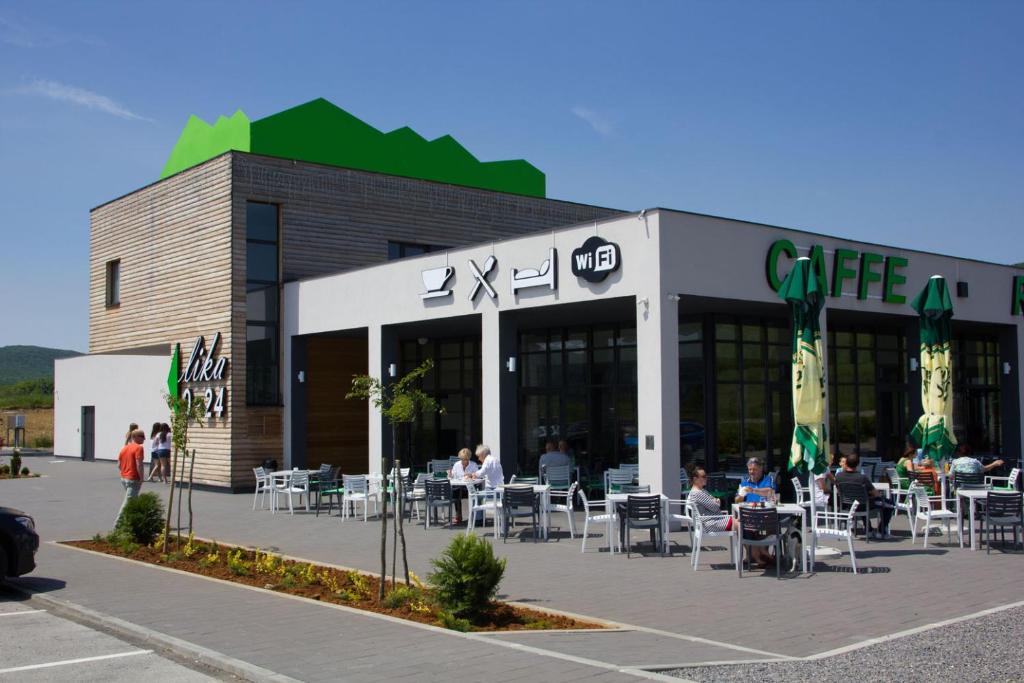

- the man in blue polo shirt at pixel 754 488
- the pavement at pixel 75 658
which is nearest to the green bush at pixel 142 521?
the pavement at pixel 75 658

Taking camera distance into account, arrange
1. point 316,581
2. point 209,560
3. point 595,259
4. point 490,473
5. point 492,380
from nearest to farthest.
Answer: point 316,581 → point 209,560 → point 490,473 → point 595,259 → point 492,380

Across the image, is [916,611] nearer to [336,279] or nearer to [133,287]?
[336,279]

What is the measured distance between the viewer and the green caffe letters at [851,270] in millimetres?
17859

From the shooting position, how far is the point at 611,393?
21.5 metres

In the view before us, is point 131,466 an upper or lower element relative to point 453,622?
upper

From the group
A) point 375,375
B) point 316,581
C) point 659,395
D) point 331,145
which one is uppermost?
point 331,145

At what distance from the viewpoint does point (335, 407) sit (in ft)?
86.9

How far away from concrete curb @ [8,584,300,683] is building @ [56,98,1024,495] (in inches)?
362

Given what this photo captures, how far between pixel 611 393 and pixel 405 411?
11.7 m

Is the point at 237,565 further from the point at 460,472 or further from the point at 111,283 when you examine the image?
the point at 111,283

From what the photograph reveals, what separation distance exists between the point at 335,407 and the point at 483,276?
875 cm

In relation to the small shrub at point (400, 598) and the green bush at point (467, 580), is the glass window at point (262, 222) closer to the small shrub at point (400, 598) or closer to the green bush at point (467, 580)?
the small shrub at point (400, 598)

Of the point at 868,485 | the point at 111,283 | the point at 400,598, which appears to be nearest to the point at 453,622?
the point at 400,598

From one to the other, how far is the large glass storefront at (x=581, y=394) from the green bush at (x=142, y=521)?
991cm
